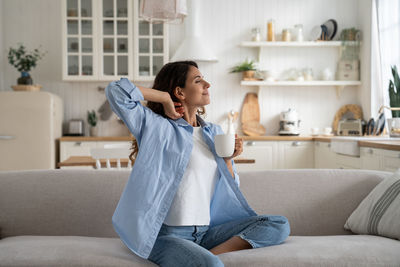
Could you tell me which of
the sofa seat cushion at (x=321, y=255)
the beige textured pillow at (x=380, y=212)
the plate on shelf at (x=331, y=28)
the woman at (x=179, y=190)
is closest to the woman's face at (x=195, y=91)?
the woman at (x=179, y=190)

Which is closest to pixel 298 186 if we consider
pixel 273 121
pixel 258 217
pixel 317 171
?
pixel 317 171

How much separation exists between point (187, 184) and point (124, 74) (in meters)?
3.58

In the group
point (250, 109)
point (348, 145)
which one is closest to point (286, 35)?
point (250, 109)

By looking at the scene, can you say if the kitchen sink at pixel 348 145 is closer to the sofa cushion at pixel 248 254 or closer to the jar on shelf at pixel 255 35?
Result: the jar on shelf at pixel 255 35

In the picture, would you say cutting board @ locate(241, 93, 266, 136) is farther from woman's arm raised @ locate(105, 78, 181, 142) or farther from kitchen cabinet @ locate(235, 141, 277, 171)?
woman's arm raised @ locate(105, 78, 181, 142)

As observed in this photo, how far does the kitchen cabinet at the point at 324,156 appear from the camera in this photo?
14.0 feet

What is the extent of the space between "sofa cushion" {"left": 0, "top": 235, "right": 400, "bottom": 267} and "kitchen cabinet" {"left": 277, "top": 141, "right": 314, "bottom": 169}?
308 centimetres

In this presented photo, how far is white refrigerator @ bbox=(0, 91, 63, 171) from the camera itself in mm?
4566

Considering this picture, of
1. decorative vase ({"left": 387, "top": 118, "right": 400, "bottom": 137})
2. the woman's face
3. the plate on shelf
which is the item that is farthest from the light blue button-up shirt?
the plate on shelf

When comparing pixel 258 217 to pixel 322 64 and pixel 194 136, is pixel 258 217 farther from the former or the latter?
pixel 322 64

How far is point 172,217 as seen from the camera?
1.62 meters

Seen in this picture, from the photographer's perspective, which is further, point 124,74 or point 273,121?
point 273,121

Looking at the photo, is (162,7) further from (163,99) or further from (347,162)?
(347,162)

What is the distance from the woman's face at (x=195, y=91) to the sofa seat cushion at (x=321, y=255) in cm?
63
